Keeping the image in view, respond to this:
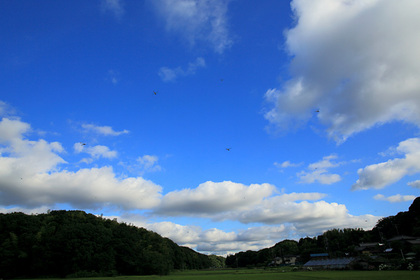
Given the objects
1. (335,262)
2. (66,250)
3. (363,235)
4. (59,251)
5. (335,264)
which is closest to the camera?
(66,250)

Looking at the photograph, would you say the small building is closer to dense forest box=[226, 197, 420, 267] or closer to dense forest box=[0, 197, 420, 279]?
dense forest box=[0, 197, 420, 279]

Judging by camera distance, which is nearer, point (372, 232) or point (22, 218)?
point (22, 218)

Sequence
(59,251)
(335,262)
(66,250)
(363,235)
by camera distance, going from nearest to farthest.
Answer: (66,250) < (59,251) < (335,262) < (363,235)

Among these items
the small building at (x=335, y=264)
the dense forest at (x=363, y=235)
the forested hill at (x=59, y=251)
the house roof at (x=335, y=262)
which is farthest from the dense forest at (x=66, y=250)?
the dense forest at (x=363, y=235)

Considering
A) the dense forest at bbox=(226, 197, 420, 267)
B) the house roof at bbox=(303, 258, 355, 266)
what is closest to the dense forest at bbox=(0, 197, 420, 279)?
the house roof at bbox=(303, 258, 355, 266)

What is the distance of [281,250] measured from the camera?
566 ft

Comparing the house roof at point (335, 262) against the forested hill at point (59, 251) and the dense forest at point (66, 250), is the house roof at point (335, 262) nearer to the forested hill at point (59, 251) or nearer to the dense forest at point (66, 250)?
the dense forest at point (66, 250)

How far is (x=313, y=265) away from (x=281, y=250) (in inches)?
3396

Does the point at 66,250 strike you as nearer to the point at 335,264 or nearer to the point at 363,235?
the point at 335,264

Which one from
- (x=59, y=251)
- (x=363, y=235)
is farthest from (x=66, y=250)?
(x=363, y=235)

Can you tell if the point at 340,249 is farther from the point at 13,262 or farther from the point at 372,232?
the point at 13,262

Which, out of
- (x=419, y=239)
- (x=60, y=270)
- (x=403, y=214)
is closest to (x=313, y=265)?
(x=419, y=239)

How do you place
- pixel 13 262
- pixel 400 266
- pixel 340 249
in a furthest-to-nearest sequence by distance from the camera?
1. pixel 340 249
2. pixel 13 262
3. pixel 400 266

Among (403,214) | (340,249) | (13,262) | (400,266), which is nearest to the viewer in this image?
(400,266)
